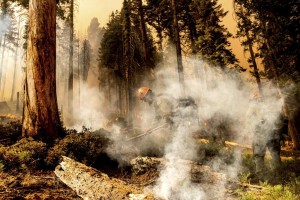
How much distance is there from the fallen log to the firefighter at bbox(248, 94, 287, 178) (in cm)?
453


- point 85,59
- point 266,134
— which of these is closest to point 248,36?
point 266,134

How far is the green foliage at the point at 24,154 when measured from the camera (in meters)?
4.39

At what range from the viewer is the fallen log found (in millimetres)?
3528

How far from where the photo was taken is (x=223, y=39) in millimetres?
18641

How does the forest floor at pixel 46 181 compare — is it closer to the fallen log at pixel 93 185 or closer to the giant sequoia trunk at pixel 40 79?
the fallen log at pixel 93 185

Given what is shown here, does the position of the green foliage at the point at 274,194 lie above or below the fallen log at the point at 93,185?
below

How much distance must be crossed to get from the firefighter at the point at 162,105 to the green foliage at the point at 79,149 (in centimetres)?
203

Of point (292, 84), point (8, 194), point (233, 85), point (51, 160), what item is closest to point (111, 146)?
point (51, 160)

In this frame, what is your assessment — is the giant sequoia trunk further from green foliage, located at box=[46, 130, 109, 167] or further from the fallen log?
the fallen log

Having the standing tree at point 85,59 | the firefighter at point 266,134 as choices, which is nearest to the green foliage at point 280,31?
the firefighter at point 266,134

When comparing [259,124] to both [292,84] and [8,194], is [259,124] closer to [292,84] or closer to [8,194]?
[8,194]

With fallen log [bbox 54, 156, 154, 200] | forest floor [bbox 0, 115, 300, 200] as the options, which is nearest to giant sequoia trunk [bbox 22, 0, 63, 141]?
forest floor [bbox 0, 115, 300, 200]

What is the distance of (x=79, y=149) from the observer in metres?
5.46

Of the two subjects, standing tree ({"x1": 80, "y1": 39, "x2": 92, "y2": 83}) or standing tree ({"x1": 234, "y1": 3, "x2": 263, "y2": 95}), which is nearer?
standing tree ({"x1": 234, "y1": 3, "x2": 263, "y2": 95})
